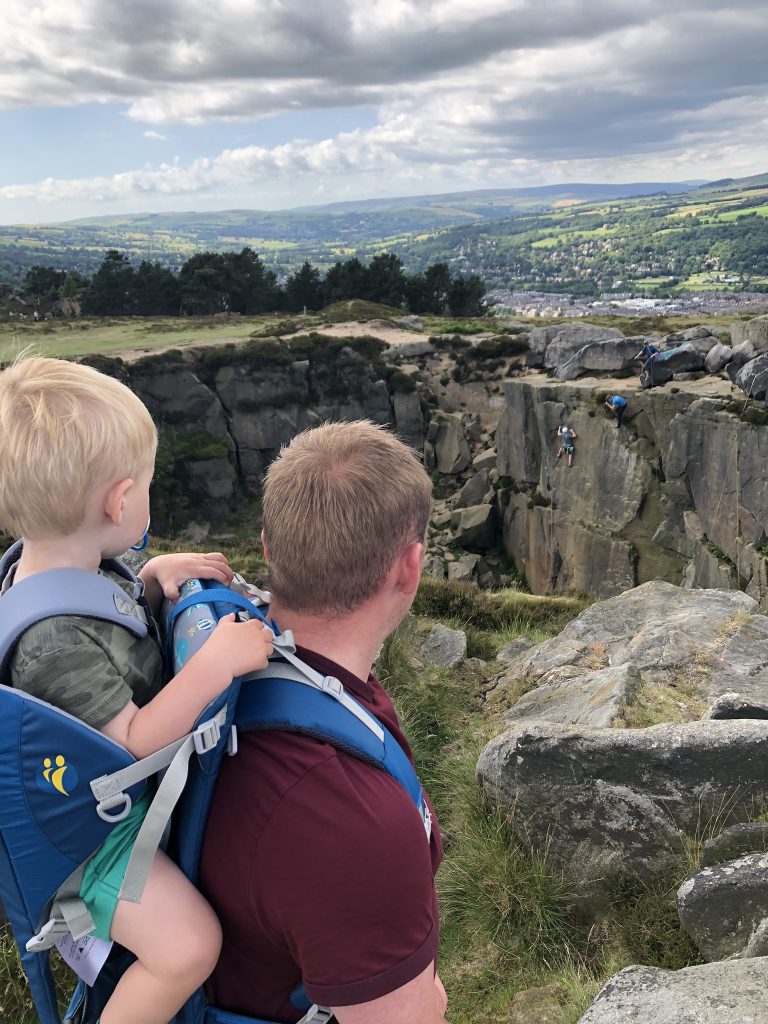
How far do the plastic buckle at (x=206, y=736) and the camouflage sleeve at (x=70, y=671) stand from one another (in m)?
0.38

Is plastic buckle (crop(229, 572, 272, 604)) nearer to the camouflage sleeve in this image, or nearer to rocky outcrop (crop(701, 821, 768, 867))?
the camouflage sleeve

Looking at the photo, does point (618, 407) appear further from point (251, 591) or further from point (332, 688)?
point (332, 688)

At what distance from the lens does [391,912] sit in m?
1.80

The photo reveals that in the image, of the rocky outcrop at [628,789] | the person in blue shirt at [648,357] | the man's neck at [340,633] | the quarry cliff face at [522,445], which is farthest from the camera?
the person in blue shirt at [648,357]

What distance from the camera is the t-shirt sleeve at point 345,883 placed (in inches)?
69.7

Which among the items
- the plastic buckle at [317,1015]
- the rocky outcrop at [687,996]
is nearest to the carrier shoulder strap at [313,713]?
the plastic buckle at [317,1015]

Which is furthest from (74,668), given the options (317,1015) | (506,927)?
(506,927)

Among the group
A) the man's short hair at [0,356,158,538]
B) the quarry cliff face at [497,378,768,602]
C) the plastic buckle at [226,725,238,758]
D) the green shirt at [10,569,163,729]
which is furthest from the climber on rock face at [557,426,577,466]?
the plastic buckle at [226,725,238,758]

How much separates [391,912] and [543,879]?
3.67 meters

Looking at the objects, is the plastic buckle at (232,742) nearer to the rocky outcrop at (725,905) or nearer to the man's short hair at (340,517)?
the man's short hair at (340,517)

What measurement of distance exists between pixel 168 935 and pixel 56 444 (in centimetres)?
153

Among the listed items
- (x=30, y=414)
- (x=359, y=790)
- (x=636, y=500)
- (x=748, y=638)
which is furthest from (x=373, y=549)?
(x=636, y=500)

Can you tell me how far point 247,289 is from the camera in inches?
2596

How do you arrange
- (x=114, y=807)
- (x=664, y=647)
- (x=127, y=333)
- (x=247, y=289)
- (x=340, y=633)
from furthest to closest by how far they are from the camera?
(x=247, y=289), (x=127, y=333), (x=664, y=647), (x=340, y=633), (x=114, y=807)
